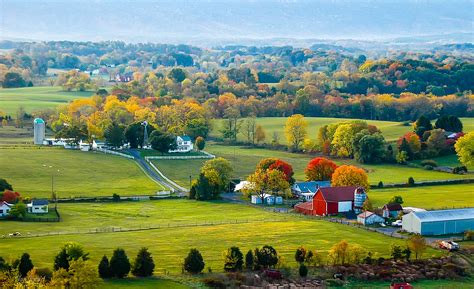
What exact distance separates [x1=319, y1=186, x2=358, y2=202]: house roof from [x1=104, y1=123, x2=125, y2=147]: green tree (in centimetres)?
2182

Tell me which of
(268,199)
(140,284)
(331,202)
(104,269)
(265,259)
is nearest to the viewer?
(140,284)

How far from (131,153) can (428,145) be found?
20049 millimetres

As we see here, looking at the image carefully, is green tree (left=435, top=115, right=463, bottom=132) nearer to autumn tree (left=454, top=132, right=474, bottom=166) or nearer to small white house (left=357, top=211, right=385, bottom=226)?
autumn tree (left=454, top=132, right=474, bottom=166)

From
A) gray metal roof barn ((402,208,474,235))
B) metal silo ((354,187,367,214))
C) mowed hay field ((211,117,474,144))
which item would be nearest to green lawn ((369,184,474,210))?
metal silo ((354,187,367,214))

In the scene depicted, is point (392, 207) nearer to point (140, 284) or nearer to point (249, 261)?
point (249, 261)

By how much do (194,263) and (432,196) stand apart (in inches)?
845

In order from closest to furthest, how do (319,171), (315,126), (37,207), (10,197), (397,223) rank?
(397,223) < (37,207) < (10,197) < (319,171) < (315,126)

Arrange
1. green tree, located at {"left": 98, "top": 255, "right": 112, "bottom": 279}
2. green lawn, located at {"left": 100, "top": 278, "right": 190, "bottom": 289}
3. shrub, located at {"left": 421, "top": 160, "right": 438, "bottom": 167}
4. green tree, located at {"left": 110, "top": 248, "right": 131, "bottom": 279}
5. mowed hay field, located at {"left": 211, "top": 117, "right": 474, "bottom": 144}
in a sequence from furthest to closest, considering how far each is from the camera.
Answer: mowed hay field, located at {"left": 211, "top": 117, "right": 474, "bottom": 144}, shrub, located at {"left": 421, "top": 160, "right": 438, "bottom": 167}, green tree, located at {"left": 110, "top": 248, "right": 131, "bottom": 279}, green tree, located at {"left": 98, "top": 255, "right": 112, "bottom": 279}, green lawn, located at {"left": 100, "top": 278, "right": 190, "bottom": 289}

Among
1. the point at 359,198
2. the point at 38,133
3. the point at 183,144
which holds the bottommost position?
the point at 359,198

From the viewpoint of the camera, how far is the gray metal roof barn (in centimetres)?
4566

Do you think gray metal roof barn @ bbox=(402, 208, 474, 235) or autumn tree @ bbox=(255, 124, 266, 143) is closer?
gray metal roof barn @ bbox=(402, 208, 474, 235)

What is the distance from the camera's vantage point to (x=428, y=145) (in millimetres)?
70625

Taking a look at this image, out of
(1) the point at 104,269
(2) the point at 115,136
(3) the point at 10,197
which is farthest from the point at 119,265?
(2) the point at 115,136

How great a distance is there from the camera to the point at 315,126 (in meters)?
86.0
